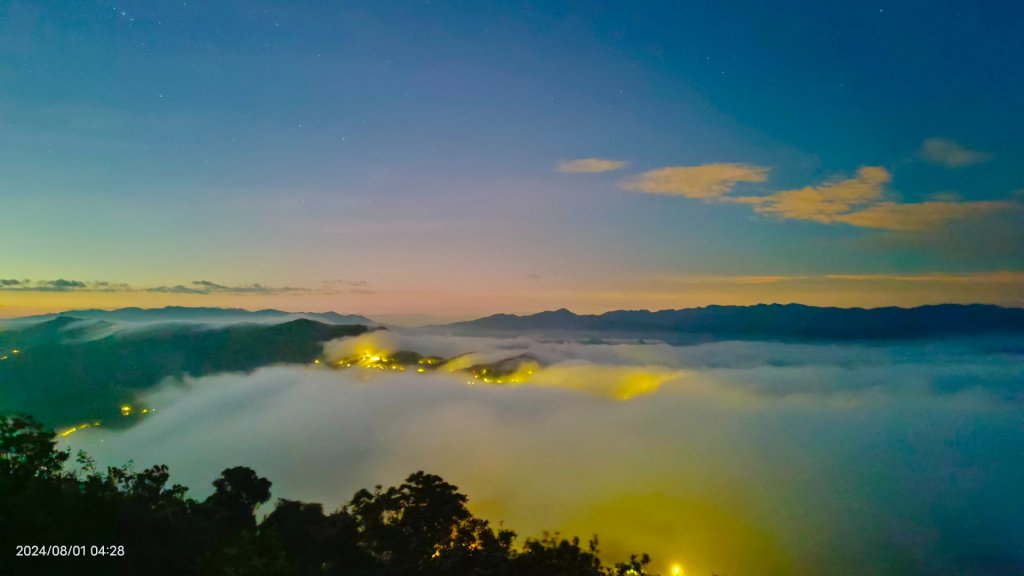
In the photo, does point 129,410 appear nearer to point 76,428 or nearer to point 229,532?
point 76,428

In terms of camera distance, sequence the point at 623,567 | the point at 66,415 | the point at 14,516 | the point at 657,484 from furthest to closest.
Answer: the point at 66,415, the point at 657,484, the point at 623,567, the point at 14,516

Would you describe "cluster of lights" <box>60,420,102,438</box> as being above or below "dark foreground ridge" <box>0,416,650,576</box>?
below

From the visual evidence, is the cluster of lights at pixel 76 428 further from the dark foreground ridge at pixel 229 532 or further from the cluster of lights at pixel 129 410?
the dark foreground ridge at pixel 229 532

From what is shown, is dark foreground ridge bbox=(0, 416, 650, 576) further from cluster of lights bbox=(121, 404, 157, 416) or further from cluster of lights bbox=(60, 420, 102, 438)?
cluster of lights bbox=(121, 404, 157, 416)

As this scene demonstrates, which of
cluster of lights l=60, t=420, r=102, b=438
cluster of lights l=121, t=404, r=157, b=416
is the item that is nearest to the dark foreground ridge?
cluster of lights l=60, t=420, r=102, b=438

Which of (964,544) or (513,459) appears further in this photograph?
(513,459)

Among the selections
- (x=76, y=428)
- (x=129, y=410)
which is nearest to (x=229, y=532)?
(x=76, y=428)

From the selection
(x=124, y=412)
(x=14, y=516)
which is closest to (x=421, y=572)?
(x=14, y=516)

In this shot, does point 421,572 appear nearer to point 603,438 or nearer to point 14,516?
point 14,516
